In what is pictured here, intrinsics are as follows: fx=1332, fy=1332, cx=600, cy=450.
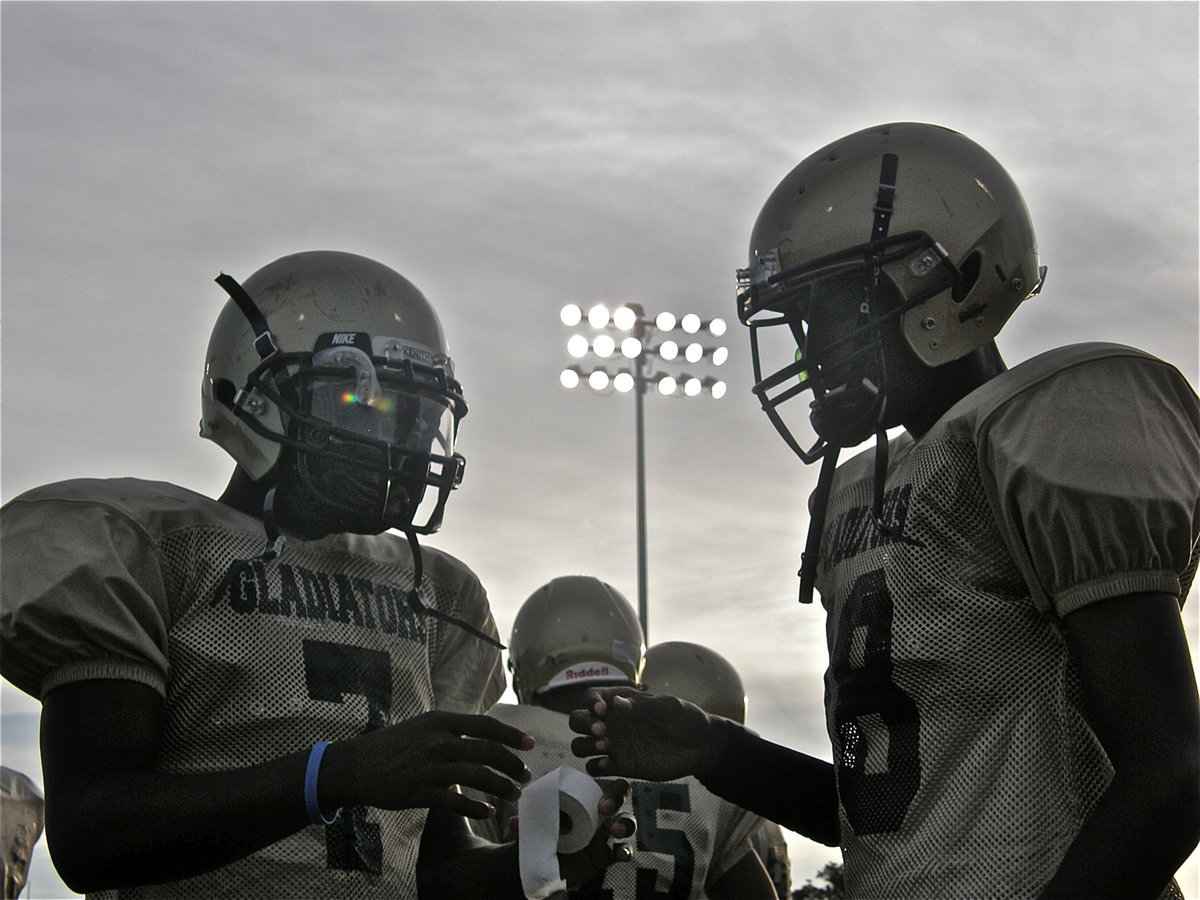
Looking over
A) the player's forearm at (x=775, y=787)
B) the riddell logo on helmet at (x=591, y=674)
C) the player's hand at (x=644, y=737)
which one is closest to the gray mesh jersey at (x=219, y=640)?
the player's hand at (x=644, y=737)

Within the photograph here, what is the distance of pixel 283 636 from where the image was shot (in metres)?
2.71

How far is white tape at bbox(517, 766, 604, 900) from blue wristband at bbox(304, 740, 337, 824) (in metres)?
0.39

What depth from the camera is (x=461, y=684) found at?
3236mm

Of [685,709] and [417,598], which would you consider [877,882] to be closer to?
[685,709]

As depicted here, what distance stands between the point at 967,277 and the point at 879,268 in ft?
0.63

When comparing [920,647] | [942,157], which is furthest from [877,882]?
[942,157]

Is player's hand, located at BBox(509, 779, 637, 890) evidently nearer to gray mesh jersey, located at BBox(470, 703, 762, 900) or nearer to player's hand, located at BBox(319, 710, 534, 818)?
player's hand, located at BBox(319, 710, 534, 818)

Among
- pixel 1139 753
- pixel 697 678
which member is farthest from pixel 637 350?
pixel 1139 753

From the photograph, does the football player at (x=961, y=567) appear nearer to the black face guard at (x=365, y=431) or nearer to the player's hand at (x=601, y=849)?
the player's hand at (x=601, y=849)

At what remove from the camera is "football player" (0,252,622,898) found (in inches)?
94.6

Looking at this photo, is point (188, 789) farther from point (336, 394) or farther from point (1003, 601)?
point (1003, 601)

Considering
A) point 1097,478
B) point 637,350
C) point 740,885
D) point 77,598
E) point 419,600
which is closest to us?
point 1097,478

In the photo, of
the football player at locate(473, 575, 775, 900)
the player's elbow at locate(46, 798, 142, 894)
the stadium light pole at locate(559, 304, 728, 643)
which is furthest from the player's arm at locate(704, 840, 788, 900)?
the stadium light pole at locate(559, 304, 728, 643)

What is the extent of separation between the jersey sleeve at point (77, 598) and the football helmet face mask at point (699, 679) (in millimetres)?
3782
